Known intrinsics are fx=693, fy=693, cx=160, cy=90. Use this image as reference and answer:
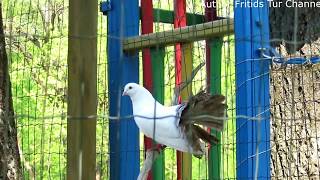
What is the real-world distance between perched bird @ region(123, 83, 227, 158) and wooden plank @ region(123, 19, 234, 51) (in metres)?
0.46

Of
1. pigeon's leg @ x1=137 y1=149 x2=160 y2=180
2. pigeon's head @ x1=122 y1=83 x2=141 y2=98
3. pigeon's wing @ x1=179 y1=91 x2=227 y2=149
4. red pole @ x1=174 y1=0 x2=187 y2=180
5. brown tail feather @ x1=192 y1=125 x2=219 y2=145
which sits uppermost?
red pole @ x1=174 y1=0 x2=187 y2=180

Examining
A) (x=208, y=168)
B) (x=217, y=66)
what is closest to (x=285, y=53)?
(x=217, y=66)

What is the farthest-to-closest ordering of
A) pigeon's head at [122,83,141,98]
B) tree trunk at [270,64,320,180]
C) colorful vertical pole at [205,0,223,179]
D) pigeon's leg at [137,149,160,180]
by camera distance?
tree trunk at [270,64,320,180] < colorful vertical pole at [205,0,223,179] < pigeon's leg at [137,149,160,180] < pigeon's head at [122,83,141,98]

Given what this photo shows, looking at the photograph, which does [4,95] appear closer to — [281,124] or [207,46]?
[207,46]

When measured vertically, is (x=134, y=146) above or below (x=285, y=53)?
below

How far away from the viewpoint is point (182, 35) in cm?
316

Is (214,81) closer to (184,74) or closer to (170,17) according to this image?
(184,74)

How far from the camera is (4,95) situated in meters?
3.42

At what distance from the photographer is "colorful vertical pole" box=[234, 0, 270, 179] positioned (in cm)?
288

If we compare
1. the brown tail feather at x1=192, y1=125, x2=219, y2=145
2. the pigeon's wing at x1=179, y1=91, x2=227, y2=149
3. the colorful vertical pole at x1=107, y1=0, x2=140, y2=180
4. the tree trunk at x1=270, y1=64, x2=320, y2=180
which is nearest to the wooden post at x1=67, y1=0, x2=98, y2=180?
the pigeon's wing at x1=179, y1=91, x2=227, y2=149

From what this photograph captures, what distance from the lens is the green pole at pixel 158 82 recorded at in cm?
343

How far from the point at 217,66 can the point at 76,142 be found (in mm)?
1649

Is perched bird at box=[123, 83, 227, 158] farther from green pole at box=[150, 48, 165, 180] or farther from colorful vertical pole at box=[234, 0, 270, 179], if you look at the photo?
Result: green pole at box=[150, 48, 165, 180]

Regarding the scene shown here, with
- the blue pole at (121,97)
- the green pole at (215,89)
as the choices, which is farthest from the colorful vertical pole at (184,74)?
the blue pole at (121,97)
